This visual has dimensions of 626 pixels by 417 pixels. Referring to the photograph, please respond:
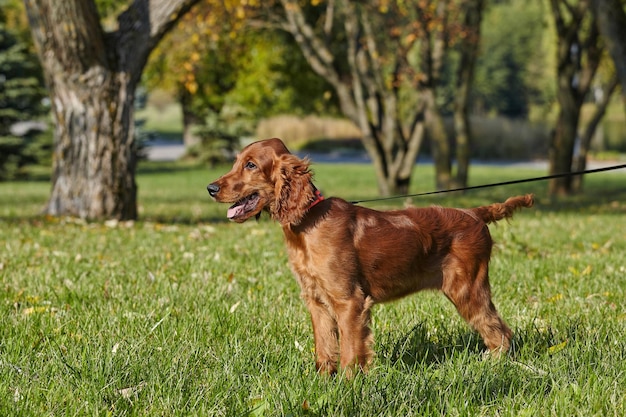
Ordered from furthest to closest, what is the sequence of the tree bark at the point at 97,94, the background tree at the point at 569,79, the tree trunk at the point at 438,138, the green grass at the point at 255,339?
the tree trunk at the point at 438,138, the background tree at the point at 569,79, the tree bark at the point at 97,94, the green grass at the point at 255,339

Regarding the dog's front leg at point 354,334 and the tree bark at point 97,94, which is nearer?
the dog's front leg at point 354,334

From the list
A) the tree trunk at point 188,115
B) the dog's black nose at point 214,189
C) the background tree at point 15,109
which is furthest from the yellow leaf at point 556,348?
the tree trunk at point 188,115

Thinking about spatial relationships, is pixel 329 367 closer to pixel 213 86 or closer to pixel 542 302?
pixel 542 302

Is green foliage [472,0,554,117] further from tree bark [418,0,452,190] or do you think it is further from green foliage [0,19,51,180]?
tree bark [418,0,452,190]

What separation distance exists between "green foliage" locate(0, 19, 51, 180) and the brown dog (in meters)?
25.7

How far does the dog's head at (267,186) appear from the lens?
375 centimetres

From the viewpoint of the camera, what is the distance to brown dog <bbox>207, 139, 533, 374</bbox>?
12.1ft

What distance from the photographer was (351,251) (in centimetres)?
376

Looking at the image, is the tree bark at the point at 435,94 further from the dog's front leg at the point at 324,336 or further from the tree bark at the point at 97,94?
the dog's front leg at the point at 324,336

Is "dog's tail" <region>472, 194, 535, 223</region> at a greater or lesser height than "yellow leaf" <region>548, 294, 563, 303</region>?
greater

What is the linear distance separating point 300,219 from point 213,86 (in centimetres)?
3501

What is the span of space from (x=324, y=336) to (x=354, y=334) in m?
0.28

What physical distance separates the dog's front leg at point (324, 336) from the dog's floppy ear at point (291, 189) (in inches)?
18.0

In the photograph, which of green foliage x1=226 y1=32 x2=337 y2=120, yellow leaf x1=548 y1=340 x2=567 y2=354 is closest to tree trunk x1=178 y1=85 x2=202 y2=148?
green foliage x1=226 y1=32 x2=337 y2=120
